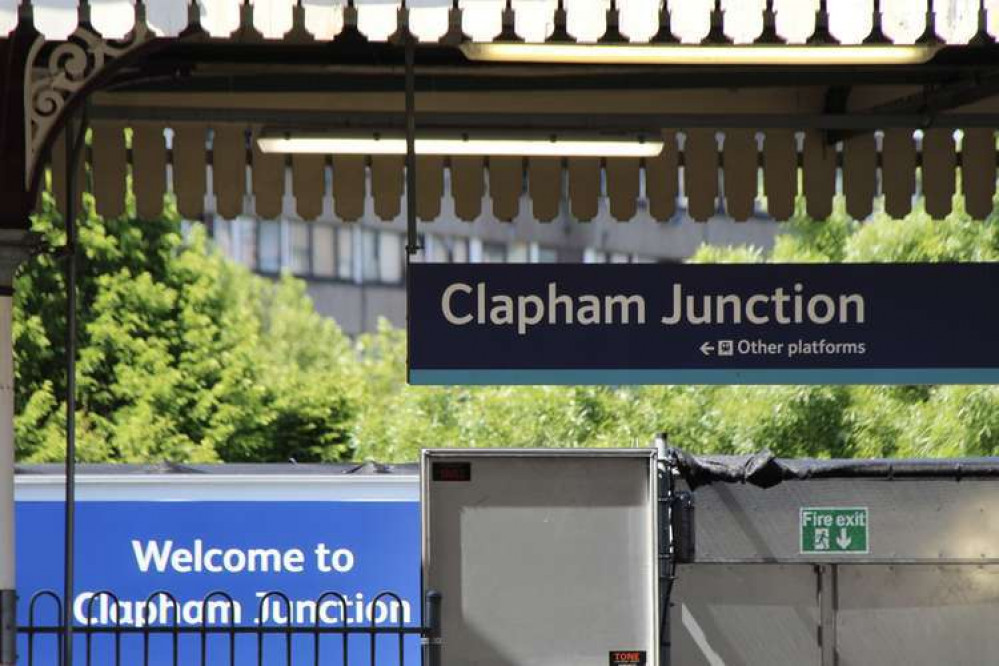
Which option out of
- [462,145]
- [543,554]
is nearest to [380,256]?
[462,145]

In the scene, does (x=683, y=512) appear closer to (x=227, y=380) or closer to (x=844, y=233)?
(x=844, y=233)

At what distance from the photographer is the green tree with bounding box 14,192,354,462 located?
95.1ft

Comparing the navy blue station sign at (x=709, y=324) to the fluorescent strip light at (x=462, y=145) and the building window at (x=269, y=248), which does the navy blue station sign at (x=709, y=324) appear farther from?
the building window at (x=269, y=248)

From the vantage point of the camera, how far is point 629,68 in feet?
33.7

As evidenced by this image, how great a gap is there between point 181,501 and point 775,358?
5362mm

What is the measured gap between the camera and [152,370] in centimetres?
3062

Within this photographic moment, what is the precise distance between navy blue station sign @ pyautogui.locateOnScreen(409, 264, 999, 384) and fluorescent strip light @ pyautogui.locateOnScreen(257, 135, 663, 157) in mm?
1322

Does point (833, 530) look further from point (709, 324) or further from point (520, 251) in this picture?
point (520, 251)

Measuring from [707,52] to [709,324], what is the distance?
4.43 feet

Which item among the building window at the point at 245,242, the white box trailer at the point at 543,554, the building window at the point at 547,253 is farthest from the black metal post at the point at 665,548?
the building window at the point at 547,253

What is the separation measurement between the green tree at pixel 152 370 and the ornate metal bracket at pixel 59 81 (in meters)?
20.4

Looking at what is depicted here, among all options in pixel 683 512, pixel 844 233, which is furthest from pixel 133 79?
pixel 844 233

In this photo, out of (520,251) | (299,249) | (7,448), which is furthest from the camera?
(520,251)

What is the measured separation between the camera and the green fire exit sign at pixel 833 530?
10.2 metres
